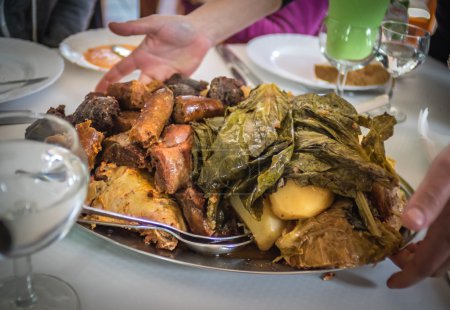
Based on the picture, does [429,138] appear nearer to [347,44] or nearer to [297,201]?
[347,44]

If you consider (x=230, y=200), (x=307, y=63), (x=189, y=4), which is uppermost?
(x=189, y=4)

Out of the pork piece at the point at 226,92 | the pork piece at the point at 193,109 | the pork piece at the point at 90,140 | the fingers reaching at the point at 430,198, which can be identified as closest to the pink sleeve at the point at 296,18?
the pork piece at the point at 226,92

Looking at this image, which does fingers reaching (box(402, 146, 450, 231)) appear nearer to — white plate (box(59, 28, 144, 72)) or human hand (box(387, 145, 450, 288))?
human hand (box(387, 145, 450, 288))

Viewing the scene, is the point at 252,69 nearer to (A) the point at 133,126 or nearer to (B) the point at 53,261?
(A) the point at 133,126

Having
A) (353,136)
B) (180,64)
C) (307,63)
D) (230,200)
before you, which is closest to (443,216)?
(353,136)

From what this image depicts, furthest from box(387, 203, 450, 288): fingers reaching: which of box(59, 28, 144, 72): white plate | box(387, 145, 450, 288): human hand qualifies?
box(59, 28, 144, 72): white plate

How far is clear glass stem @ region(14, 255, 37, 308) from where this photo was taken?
75cm

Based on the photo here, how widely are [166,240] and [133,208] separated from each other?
0.10 meters

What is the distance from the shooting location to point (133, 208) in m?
0.90

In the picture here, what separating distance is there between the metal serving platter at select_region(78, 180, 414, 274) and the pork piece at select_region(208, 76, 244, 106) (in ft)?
1.49

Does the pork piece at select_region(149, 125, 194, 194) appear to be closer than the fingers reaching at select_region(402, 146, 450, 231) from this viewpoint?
No

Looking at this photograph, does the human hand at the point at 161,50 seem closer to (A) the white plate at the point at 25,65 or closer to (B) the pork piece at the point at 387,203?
(A) the white plate at the point at 25,65

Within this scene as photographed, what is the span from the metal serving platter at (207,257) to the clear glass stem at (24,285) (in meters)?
0.14

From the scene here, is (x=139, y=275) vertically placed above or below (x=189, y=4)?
below
